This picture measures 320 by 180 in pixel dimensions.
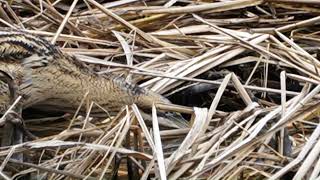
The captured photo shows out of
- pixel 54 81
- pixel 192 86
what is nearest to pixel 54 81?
pixel 54 81

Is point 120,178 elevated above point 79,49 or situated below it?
below

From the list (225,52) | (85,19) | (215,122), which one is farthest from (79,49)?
(215,122)

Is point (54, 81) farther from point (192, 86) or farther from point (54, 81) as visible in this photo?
point (192, 86)

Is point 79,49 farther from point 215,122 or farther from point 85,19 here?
point 215,122

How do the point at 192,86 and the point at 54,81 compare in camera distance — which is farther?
the point at 192,86

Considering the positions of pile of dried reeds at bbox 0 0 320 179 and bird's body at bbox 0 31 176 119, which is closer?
pile of dried reeds at bbox 0 0 320 179
